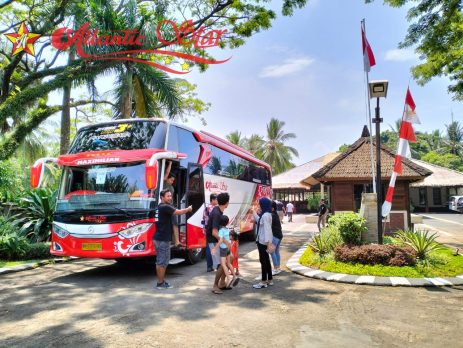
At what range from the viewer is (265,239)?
7066 mm

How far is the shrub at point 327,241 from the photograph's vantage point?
977cm

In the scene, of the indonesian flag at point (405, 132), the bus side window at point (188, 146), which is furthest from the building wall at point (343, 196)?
the bus side window at point (188, 146)

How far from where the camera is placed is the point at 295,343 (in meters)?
4.28

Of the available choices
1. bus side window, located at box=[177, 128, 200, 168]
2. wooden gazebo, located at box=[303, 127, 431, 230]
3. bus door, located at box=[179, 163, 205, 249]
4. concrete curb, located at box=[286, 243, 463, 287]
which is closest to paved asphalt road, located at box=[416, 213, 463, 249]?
wooden gazebo, located at box=[303, 127, 431, 230]

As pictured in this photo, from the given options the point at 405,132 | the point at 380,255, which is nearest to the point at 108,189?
the point at 380,255

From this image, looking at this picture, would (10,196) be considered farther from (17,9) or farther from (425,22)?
(425,22)

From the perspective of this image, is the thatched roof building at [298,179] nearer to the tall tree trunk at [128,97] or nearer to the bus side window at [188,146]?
the tall tree trunk at [128,97]

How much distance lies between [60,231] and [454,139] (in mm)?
62099

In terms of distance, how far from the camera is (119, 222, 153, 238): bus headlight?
7.75 m

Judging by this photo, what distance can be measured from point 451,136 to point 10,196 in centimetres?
6097

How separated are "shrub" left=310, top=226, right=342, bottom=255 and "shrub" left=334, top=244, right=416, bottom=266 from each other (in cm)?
77

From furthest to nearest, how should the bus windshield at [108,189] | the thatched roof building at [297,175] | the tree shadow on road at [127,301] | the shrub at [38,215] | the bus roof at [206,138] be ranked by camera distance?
the thatched roof building at [297,175]
the shrub at [38,215]
the bus roof at [206,138]
the bus windshield at [108,189]
the tree shadow on road at [127,301]

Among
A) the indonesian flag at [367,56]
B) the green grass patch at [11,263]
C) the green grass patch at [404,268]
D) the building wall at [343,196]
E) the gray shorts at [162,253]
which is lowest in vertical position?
the green grass patch at [11,263]

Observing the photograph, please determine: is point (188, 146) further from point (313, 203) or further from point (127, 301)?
point (313, 203)
